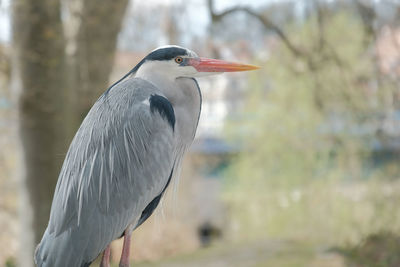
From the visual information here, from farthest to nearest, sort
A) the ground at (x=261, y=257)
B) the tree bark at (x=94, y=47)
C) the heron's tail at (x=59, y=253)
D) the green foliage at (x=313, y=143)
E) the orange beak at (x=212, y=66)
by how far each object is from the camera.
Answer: the green foliage at (x=313, y=143) < the ground at (x=261, y=257) < the tree bark at (x=94, y=47) < the orange beak at (x=212, y=66) < the heron's tail at (x=59, y=253)

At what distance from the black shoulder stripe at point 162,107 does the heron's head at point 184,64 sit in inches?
4.5

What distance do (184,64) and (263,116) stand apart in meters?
13.1

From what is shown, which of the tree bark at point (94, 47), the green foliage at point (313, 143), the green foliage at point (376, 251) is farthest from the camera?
the green foliage at point (313, 143)

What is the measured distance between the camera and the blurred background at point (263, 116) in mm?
5363

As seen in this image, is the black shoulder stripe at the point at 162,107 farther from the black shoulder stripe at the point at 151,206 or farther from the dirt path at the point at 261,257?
the dirt path at the point at 261,257

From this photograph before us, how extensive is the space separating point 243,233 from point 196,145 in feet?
12.9

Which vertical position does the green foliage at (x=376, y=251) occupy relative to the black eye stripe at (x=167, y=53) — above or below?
below

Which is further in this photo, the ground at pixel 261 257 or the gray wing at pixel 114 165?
the ground at pixel 261 257

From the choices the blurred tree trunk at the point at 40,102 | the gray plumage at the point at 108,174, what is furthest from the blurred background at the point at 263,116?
the gray plumage at the point at 108,174

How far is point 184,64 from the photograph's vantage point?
2221 millimetres

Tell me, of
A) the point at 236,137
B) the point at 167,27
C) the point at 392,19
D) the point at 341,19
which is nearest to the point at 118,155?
the point at 392,19

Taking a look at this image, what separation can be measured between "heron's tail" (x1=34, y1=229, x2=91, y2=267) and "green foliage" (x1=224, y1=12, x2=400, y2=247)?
530 centimetres

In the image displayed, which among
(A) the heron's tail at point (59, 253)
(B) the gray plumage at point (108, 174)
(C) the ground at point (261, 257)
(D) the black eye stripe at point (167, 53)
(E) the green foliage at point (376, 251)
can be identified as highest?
(D) the black eye stripe at point (167, 53)

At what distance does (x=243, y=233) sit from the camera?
50.8ft
